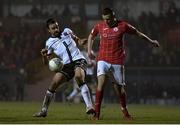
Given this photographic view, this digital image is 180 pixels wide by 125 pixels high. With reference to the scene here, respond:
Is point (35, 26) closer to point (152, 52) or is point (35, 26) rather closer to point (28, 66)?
point (28, 66)

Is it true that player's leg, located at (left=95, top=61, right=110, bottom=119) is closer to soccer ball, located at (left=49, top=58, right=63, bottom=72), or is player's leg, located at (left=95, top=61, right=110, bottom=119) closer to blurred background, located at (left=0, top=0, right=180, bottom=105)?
soccer ball, located at (left=49, top=58, right=63, bottom=72)

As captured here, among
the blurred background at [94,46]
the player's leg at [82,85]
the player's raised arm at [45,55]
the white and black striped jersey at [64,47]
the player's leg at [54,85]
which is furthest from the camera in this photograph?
the blurred background at [94,46]

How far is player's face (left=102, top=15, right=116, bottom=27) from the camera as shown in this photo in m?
13.0

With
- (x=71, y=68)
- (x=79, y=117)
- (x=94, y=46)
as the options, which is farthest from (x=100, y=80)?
(x=94, y=46)

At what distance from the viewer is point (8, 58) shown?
91.7ft

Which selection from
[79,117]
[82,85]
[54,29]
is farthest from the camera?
[79,117]

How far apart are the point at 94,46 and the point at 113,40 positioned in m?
13.0

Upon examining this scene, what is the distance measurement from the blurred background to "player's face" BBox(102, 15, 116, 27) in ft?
40.2

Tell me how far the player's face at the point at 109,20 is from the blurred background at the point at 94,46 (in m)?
12.3

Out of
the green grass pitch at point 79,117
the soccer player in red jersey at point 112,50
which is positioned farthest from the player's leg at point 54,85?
the soccer player in red jersey at point 112,50

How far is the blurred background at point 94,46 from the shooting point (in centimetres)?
2584

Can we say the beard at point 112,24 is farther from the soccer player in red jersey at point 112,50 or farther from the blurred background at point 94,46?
the blurred background at point 94,46

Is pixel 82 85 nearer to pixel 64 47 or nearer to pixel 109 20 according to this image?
pixel 64 47

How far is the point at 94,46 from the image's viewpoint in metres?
26.3
